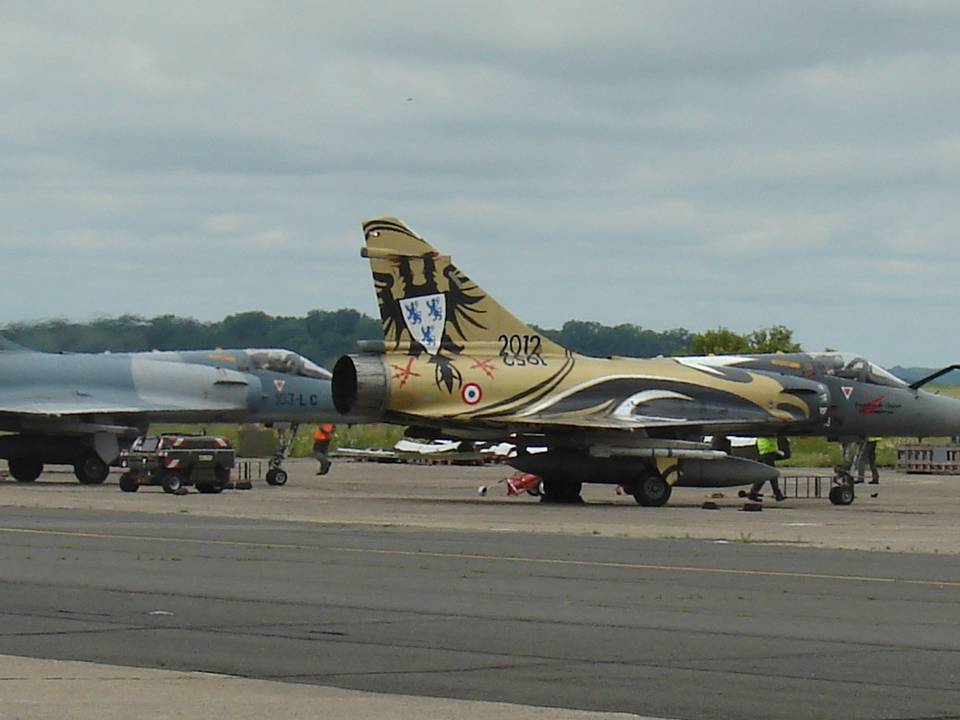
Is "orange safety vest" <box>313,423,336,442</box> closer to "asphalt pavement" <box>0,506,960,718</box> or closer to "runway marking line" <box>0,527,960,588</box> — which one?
"runway marking line" <box>0,527,960,588</box>

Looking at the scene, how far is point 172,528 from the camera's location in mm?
23703

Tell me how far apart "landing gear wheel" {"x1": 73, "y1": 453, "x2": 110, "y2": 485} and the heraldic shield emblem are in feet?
44.1

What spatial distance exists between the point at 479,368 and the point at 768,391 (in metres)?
5.78

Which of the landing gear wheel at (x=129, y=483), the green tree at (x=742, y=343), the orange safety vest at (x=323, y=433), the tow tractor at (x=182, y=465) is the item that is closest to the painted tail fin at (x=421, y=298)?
the tow tractor at (x=182, y=465)

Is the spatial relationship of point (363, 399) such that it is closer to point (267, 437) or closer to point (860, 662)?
point (860, 662)

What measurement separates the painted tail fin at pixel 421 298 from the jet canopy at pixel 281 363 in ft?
40.9

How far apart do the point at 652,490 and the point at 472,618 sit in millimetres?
19318

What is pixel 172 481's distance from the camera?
36.7 meters

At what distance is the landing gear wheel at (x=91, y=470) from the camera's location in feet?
140

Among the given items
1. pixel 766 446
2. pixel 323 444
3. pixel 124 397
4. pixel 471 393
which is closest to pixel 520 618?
pixel 471 393

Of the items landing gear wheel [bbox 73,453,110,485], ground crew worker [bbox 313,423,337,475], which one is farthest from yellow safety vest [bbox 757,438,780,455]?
landing gear wheel [bbox 73,453,110,485]

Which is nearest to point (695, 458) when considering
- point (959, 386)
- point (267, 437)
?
point (267, 437)

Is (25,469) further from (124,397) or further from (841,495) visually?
(841,495)

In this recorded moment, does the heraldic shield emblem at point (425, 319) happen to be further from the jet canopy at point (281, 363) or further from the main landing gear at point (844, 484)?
the jet canopy at point (281, 363)
